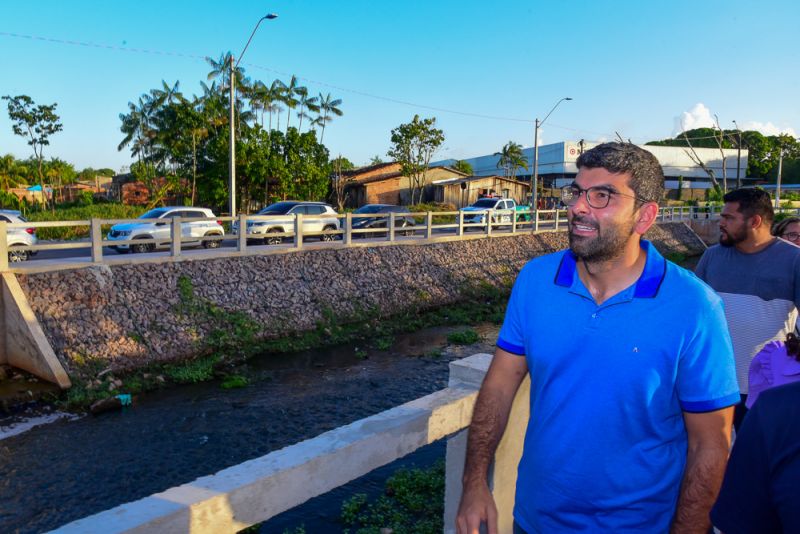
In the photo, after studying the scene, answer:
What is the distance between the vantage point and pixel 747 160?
73375 mm

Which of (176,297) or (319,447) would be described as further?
(176,297)

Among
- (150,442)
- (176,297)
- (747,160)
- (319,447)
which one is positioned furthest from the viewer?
(747,160)

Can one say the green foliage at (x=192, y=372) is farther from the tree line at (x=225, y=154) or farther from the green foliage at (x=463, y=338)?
the tree line at (x=225, y=154)

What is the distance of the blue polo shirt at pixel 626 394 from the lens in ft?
6.37

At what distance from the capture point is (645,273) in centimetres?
208

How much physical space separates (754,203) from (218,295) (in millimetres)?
12098

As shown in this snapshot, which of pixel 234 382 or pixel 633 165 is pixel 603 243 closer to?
pixel 633 165

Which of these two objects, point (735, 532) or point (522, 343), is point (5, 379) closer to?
point (522, 343)

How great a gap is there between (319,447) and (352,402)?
8.42 meters

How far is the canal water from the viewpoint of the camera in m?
6.76

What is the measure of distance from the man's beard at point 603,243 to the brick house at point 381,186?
140ft

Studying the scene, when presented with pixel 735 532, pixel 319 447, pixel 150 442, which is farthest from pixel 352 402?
pixel 735 532

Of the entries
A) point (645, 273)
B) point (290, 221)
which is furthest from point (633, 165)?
point (290, 221)

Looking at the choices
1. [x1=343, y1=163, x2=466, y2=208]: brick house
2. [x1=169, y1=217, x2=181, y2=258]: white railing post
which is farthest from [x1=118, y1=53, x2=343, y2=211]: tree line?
[x1=169, y1=217, x2=181, y2=258]: white railing post
